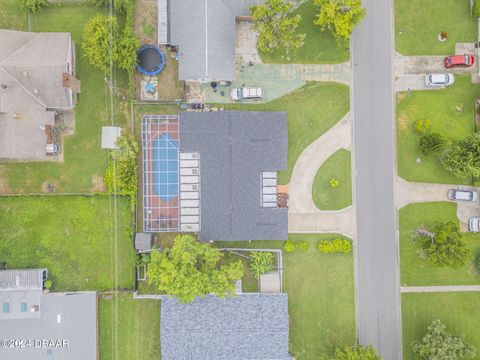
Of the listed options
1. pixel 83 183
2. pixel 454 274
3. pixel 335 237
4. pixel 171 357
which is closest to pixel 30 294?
pixel 83 183

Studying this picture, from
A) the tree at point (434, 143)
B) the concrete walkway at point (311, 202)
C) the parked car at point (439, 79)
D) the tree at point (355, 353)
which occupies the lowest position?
the tree at point (355, 353)

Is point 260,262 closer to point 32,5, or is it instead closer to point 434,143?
point 434,143

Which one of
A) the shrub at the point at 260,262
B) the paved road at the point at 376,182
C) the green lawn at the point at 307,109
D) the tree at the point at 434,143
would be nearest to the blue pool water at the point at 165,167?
the green lawn at the point at 307,109

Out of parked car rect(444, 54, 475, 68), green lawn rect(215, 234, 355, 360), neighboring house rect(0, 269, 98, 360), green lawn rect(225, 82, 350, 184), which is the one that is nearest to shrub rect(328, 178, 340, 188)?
green lawn rect(225, 82, 350, 184)

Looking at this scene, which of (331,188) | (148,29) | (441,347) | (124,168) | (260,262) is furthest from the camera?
(331,188)

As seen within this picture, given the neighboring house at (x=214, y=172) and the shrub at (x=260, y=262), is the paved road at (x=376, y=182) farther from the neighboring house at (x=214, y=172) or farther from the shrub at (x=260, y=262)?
the shrub at (x=260, y=262)

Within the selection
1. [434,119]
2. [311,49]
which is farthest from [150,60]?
[434,119]
